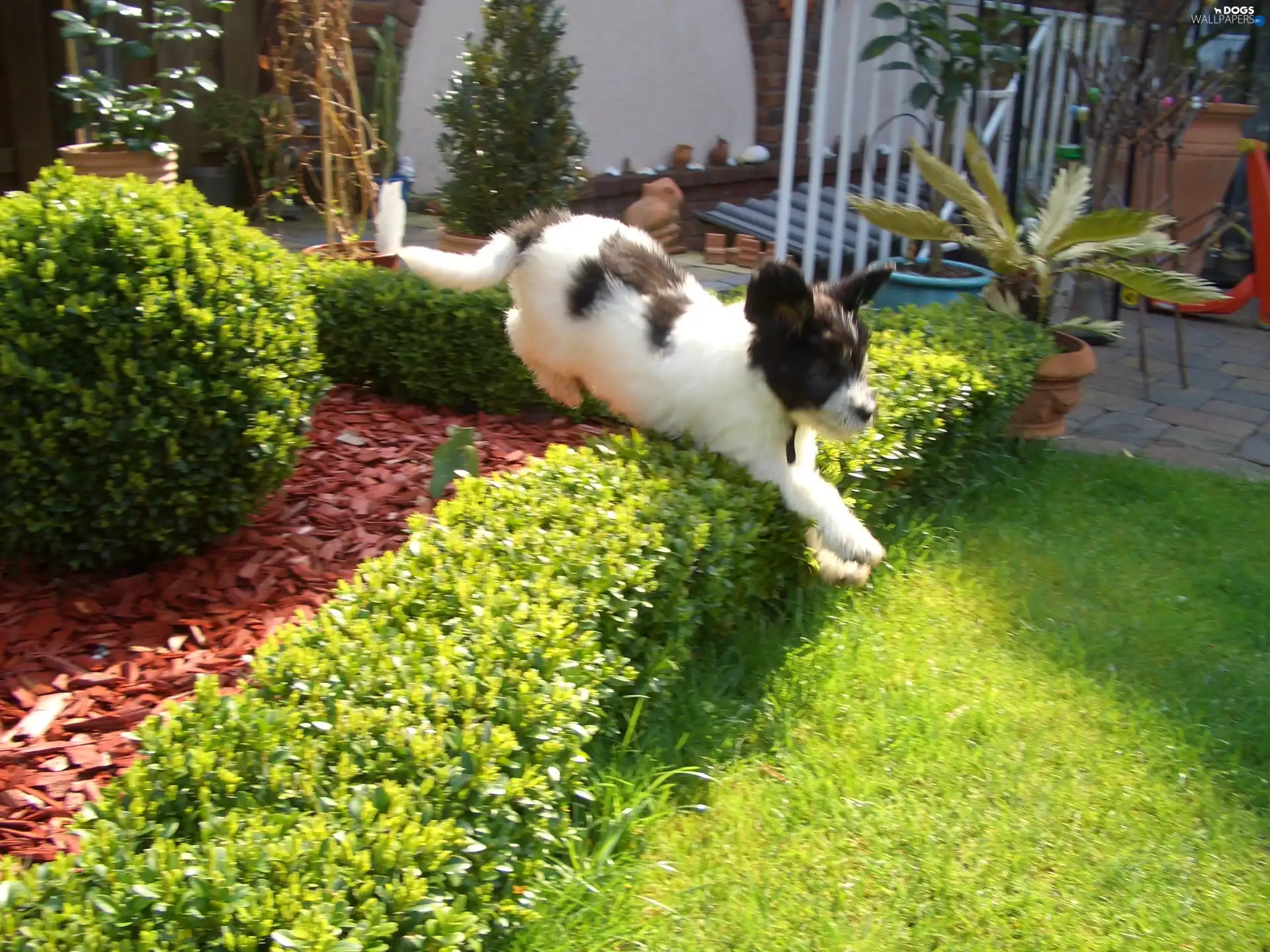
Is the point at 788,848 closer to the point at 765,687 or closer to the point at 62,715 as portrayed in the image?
the point at 765,687

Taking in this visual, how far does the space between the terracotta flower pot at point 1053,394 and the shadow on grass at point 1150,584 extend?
0.56 ft

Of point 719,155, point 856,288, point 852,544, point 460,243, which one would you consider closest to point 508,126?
point 460,243

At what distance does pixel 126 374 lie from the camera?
3066 millimetres

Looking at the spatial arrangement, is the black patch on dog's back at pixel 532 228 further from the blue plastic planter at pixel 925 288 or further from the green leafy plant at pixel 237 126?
the green leafy plant at pixel 237 126

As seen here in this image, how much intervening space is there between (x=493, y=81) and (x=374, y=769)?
5098 mm

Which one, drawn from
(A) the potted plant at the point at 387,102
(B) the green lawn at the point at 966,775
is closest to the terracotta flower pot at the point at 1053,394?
(B) the green lawn at the point at 966,775

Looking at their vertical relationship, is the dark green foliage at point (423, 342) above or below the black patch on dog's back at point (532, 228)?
below

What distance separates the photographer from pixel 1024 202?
7969mm

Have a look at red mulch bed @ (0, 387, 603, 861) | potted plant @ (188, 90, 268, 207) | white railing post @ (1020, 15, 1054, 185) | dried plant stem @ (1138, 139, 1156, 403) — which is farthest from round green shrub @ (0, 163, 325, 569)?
white railing post @ (1020, 15, 1054, 185)

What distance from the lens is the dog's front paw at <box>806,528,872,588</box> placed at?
3.63 m

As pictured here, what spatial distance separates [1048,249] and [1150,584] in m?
1.97

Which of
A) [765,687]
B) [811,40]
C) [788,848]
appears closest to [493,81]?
[765,687]

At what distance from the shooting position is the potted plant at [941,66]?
20.7ft

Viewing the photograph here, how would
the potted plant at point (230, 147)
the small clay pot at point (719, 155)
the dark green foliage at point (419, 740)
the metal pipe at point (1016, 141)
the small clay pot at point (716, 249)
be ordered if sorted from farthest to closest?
the small clay pot at point (719, 155) → the small clay pot at point (716, 249) → the potted plant at point (230, 147) → the metal pipe at point (1016, 141) → the dark green foliage at point (419, 740)
